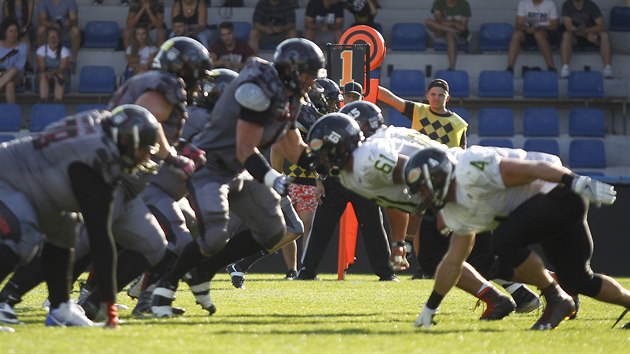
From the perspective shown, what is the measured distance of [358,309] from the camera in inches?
373

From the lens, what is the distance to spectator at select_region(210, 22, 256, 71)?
1741 cm

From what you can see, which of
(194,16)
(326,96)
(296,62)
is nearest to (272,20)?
(194,16)

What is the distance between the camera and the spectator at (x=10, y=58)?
1798 centimetres

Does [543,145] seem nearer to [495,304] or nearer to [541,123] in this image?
[541,123]

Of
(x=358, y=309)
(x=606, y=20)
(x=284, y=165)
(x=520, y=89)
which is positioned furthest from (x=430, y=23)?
(x=358, y=309)

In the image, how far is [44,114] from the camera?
58.4 feet

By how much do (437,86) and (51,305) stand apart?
5706 millimetres

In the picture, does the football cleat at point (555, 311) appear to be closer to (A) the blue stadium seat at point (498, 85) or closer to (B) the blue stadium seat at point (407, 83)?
(B) the blue stadium seat at point (407, 83)

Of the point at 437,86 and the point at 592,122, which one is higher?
the point at 437,86

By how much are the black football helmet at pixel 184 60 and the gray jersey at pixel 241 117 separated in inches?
10.6

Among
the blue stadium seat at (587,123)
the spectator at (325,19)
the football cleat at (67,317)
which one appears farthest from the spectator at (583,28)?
the football cleat at (67,317)

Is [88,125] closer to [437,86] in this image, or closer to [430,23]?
Result: [437,86]

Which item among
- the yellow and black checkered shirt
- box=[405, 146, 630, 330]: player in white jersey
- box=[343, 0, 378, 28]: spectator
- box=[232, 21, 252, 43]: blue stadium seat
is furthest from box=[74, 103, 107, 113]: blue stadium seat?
box=[405, 146, 630, 330]: player in white jersey

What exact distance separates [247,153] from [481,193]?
158 centimetres
